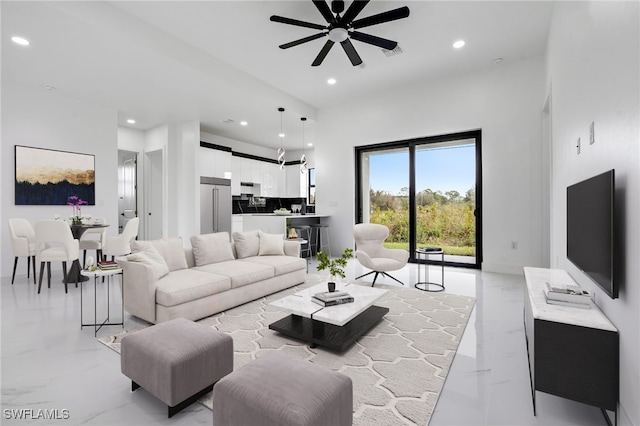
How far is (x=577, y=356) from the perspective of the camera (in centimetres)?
149

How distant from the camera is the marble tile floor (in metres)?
1.63

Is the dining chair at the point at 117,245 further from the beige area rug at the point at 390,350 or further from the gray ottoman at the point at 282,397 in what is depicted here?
the gray ottoman at the point at 282,397

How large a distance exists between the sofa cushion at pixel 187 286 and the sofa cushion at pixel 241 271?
105mm

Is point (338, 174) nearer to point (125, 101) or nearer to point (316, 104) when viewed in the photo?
point (316, 104)

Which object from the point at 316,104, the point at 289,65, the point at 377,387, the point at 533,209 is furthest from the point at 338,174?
the point at 377,387

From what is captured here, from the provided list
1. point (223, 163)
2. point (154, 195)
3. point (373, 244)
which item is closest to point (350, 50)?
point (373, 244)

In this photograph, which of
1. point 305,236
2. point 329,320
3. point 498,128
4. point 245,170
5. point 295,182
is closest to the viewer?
point 329,320

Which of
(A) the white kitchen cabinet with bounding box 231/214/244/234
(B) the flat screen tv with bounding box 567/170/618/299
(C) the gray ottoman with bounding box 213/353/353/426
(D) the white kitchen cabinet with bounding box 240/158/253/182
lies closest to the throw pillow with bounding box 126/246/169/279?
(C) the gray ottoman with bounding box 213/353/353/426

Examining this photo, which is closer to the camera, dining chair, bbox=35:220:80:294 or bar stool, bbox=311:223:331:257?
dining chair, bbox=35:220:80:294

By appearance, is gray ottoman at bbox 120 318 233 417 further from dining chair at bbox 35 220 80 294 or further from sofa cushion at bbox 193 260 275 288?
dining chair at bbox 35 220 80 294

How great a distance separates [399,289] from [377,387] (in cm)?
225

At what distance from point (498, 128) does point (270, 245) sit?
162 inches

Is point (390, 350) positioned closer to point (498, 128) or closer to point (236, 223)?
point (498, 128)

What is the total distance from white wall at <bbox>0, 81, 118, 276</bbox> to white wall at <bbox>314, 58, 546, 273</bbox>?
5323mm
